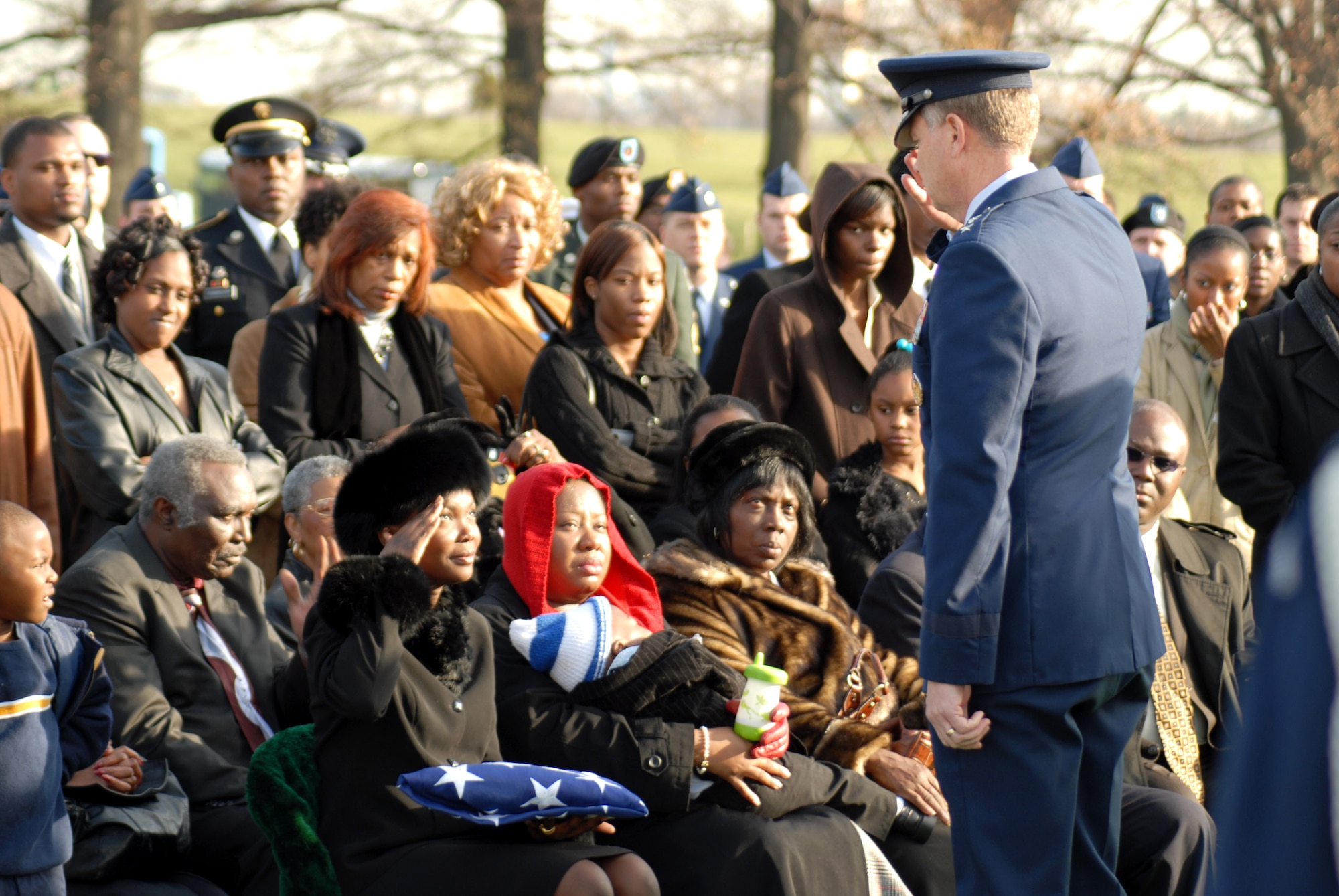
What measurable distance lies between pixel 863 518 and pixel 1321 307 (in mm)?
1786

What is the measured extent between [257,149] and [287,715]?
3287 mm

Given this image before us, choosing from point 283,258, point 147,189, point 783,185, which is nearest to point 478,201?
point 283,258

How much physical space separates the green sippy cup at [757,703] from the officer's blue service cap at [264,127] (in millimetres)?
3893

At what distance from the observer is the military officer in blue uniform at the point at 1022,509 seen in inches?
105

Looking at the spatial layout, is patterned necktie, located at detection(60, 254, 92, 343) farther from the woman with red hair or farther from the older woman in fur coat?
the older woman in fur coat

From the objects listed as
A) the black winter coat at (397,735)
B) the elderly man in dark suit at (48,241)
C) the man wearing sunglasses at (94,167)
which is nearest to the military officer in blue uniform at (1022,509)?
the black winter coat at (397,735)

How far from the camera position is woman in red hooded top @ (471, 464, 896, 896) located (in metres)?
3.66

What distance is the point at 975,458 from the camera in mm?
2641

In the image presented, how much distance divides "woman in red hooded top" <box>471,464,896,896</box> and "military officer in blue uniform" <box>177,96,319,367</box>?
8.56 ft

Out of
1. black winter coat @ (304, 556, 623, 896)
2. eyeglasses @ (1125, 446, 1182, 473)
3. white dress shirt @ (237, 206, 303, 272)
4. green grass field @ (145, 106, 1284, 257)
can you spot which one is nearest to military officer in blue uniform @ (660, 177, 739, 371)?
white dress shirt @ (237, 206, 303, 272)

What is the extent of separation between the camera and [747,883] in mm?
3623

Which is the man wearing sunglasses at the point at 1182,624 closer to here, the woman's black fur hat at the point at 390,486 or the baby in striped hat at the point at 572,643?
the baby in striped hat at the point at 572,643

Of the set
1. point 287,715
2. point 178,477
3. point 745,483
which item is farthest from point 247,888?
point 745,483

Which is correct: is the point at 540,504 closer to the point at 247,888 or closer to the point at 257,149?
the point at 247,888
